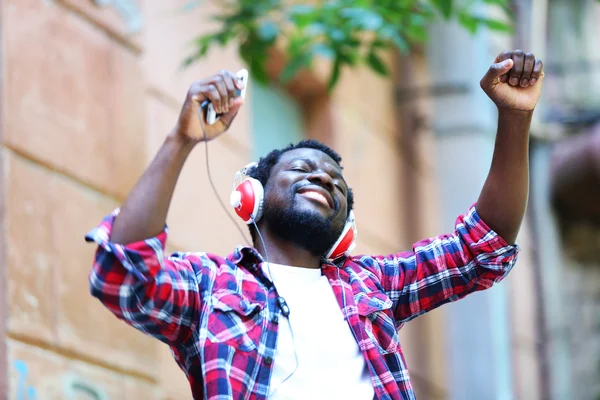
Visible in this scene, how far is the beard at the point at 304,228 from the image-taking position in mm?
3414

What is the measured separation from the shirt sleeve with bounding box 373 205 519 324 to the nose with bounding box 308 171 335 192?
301mm

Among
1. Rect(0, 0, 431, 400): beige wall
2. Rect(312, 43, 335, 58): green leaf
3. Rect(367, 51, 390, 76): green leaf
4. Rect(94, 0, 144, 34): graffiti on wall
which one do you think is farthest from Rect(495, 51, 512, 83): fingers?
Rect(94, 0, 144, 34): graffiti on wall

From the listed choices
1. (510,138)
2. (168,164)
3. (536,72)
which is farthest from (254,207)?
(536,72)

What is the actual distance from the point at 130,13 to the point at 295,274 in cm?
274

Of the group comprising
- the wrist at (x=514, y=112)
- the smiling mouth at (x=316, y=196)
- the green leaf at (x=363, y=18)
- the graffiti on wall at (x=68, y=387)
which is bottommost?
the graffiti on wall at (x=68, y=387)

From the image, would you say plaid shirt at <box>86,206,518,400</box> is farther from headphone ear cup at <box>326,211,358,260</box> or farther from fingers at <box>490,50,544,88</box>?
fingers at <box>490,50,544,88</box>

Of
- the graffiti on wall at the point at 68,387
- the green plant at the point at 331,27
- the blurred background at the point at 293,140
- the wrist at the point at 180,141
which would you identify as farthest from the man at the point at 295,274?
the green plant at the point at 331,27

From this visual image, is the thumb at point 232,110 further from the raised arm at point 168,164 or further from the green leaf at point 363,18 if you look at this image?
the green leaf at point 363,18

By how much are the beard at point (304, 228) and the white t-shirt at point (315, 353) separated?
13 cm

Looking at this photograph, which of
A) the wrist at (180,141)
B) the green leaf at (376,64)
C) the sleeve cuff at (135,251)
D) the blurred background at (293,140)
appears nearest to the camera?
the sleeve cuff at (135,251)

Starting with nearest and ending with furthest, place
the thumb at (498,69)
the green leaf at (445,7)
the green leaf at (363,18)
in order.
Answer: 1. the thumb at (498,69)
2. the green leaf at (445,7)
3. the green leaf at (363,18)

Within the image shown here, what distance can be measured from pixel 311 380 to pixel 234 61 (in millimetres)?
4043

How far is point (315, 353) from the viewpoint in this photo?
3158 mm

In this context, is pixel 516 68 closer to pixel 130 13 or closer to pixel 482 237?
pixel 482 237
